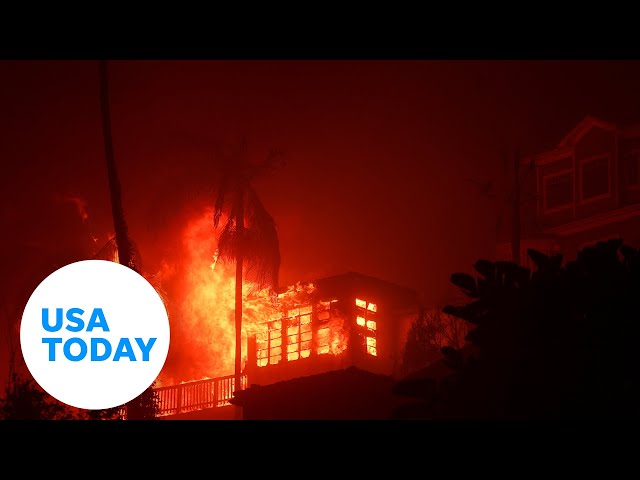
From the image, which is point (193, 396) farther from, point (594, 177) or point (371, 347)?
point (594, 177)

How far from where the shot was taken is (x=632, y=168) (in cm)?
→ 3359

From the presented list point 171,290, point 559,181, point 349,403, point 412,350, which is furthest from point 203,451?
point 171,290

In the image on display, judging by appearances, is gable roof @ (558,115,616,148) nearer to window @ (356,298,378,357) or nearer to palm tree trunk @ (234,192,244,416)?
window @ (356,298,378,357)

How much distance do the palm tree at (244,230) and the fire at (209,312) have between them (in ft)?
2.65

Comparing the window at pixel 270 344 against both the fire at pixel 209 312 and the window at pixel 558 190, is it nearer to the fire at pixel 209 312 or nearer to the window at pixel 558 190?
the fire at pixel 209 312

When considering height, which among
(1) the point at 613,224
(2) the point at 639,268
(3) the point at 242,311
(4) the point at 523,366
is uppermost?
(1) the point at 613,224

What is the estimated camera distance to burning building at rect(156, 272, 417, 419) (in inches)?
1416

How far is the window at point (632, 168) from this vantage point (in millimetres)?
33469

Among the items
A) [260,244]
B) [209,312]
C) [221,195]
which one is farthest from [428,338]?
[209,312]

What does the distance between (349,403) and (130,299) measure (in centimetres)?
565

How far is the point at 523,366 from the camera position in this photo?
35.8 ft

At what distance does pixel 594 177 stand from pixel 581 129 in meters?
1.67

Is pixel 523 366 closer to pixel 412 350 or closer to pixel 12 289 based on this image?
pixel 412 350

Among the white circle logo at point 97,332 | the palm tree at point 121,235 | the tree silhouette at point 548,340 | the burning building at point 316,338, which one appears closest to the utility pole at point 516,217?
the burning building at point 316,338
